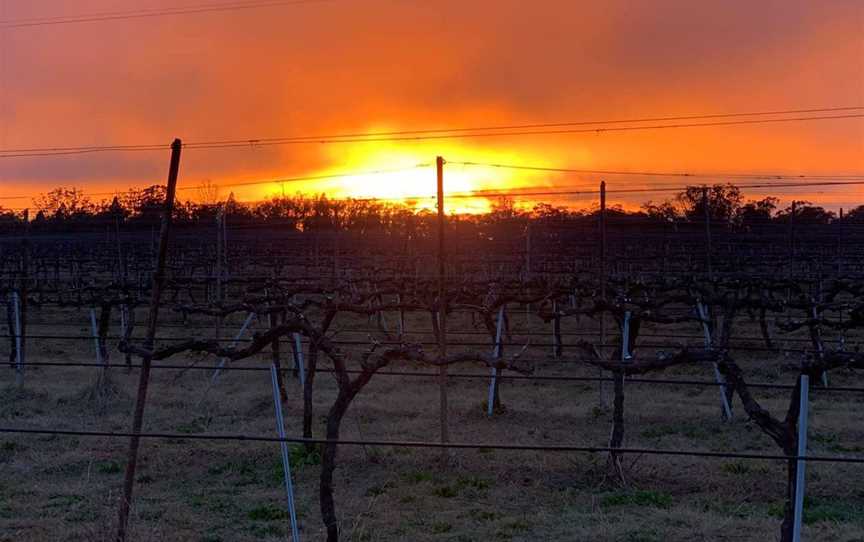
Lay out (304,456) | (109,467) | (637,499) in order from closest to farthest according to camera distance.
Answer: (637,499) → (109,467) → (304,456)

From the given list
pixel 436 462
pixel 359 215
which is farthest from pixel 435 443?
pixel 359 215

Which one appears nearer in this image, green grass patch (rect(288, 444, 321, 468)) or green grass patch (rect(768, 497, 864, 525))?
green grass patch (rect(768, 497, 864, 525))

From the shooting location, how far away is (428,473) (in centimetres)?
714

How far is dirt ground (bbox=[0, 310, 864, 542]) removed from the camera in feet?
18.7

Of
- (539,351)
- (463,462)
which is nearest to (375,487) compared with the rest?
(463,462)

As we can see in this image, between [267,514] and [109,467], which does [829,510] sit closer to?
[267,514]

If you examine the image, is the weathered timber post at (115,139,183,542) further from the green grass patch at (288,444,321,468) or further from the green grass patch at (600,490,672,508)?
the green grass patch at (600,490,672,508)

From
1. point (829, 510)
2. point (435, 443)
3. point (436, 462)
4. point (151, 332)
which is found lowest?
point (829, 510)

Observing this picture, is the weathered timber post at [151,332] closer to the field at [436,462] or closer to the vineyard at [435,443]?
the vineyard at [435,443]

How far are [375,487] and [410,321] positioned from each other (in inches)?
582

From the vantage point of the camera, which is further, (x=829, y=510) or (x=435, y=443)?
(x=829, y=510)

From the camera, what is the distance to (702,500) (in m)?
6.37

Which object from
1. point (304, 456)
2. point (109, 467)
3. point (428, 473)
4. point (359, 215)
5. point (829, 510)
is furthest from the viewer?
point (359, 215)

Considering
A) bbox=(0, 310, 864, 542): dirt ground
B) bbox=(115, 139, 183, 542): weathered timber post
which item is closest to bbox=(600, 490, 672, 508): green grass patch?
bbox=(0, 310, 864, 542): dirt ground
